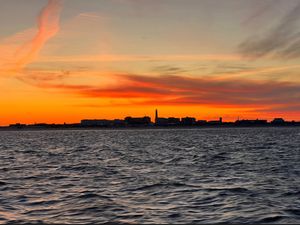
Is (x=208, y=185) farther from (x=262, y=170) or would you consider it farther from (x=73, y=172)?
(x=73, y=172)

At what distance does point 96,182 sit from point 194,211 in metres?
12.5

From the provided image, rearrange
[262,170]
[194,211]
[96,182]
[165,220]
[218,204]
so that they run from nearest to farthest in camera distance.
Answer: [165,220] < [194,211] < [218,204] < [96,182] < [262,170]

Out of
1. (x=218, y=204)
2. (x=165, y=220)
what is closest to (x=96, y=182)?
(x=218, y=204)

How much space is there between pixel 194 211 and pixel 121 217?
12.0 ft

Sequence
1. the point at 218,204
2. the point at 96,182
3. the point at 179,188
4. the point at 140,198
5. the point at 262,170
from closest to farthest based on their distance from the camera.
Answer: the point at 218,204, the point at 140,198, the point at 179,188, the point at 96,182, the point at 262,170

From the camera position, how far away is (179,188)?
29016 millimetres

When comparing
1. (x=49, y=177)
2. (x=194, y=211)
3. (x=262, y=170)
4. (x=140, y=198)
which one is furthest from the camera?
(x=262, y=170)

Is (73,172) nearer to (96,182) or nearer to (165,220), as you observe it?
(96,182)

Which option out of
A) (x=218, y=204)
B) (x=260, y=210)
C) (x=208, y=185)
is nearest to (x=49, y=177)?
(x=208, y=185)

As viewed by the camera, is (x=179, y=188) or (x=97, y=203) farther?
(x=179, y=188)

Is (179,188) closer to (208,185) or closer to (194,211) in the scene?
(208,185)

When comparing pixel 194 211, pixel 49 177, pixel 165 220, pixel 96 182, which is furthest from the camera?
pixel 49 177

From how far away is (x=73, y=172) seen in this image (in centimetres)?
4066

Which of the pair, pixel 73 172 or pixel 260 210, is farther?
pixel 73 172
